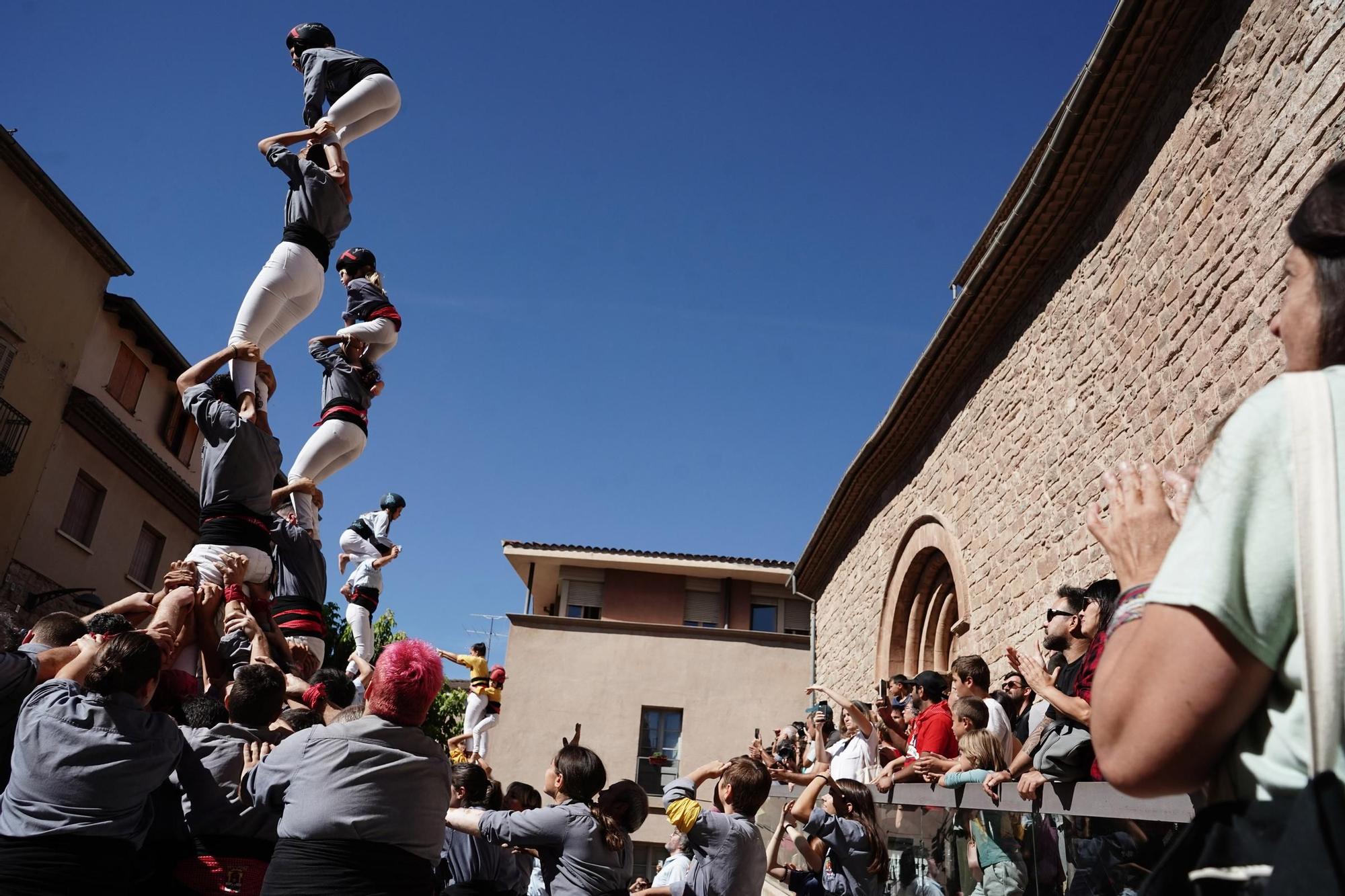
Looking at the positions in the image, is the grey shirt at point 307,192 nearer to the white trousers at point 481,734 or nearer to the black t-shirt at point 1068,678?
the black t-shirt at point 1068,678

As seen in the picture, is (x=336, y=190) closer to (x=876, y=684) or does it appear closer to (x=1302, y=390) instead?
(x=1302, y=390)

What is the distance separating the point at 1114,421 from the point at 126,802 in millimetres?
7461

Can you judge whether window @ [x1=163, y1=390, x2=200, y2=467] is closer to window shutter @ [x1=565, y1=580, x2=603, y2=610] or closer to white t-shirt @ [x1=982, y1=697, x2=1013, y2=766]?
window shutter @ [x1=565, y1=580, x2=603, y2=610]

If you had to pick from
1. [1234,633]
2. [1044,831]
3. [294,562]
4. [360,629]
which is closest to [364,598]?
[360,629]

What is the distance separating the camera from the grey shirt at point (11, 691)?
3.46m

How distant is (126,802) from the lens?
3.23 metres

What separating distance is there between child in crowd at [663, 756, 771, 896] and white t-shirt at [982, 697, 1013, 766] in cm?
195

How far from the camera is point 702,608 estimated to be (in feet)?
89.9

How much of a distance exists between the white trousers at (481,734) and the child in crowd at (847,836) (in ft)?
29.3

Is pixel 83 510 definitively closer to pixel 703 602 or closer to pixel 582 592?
pixel 582 592

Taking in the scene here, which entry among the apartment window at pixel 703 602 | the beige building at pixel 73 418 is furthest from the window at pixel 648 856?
the beige building at pixel 73 418

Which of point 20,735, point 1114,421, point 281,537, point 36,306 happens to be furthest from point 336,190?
point 36,306

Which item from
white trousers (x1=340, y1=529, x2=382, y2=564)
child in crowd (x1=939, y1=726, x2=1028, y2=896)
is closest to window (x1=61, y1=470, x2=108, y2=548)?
white trousers (x1=340, y1=529, x2=382, y2=564)

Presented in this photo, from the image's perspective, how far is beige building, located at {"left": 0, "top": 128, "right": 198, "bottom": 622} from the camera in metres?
17.2
